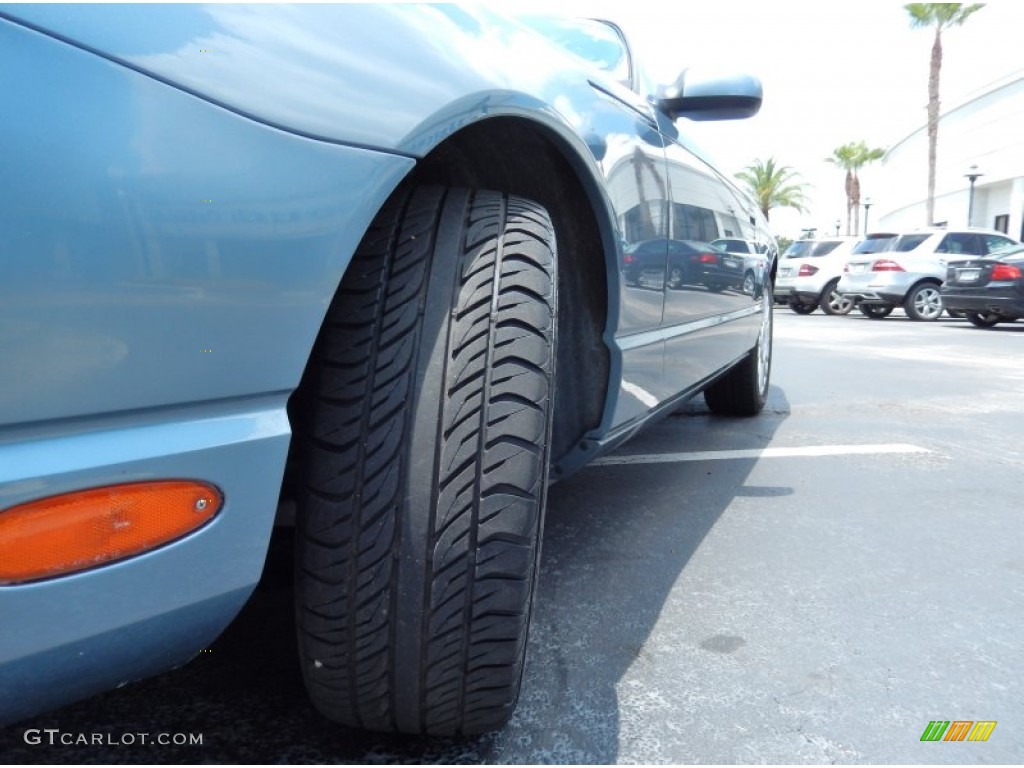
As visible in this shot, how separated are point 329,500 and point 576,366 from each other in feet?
2.72

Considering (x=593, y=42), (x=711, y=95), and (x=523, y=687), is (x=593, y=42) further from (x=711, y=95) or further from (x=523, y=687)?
(x=523, y=687)

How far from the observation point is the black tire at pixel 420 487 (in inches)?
44.9

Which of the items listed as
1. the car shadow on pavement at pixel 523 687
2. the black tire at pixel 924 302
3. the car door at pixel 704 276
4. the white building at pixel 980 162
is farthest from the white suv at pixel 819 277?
the car shadow on pavement at pixel 523 687

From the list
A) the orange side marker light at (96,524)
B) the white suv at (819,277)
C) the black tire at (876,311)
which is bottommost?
the black tire at (876,311)

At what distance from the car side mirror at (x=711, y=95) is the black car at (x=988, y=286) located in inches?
411

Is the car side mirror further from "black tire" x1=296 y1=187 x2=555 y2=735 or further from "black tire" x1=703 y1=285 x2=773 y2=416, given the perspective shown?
"black tire" x1=703 y1=285 x2=773 y2=416

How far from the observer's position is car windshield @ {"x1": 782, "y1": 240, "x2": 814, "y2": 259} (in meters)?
16.9

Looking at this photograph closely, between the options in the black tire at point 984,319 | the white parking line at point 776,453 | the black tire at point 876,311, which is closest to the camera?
the white parking line at point 776,453

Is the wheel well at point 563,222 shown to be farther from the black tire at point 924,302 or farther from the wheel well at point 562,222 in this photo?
the black tire at point 924,302

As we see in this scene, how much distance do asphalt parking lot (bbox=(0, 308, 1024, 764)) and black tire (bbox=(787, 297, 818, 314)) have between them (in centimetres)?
1345

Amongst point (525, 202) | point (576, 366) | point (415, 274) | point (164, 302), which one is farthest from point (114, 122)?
point (576, 366)

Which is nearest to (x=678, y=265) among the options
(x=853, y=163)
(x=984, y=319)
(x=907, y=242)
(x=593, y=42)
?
(x=593, y=42)

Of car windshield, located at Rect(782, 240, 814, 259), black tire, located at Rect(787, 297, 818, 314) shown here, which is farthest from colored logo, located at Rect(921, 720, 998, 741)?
car windshield, located at Rect(782, 240, 814, 259)

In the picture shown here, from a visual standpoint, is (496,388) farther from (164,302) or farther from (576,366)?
(576,366)
